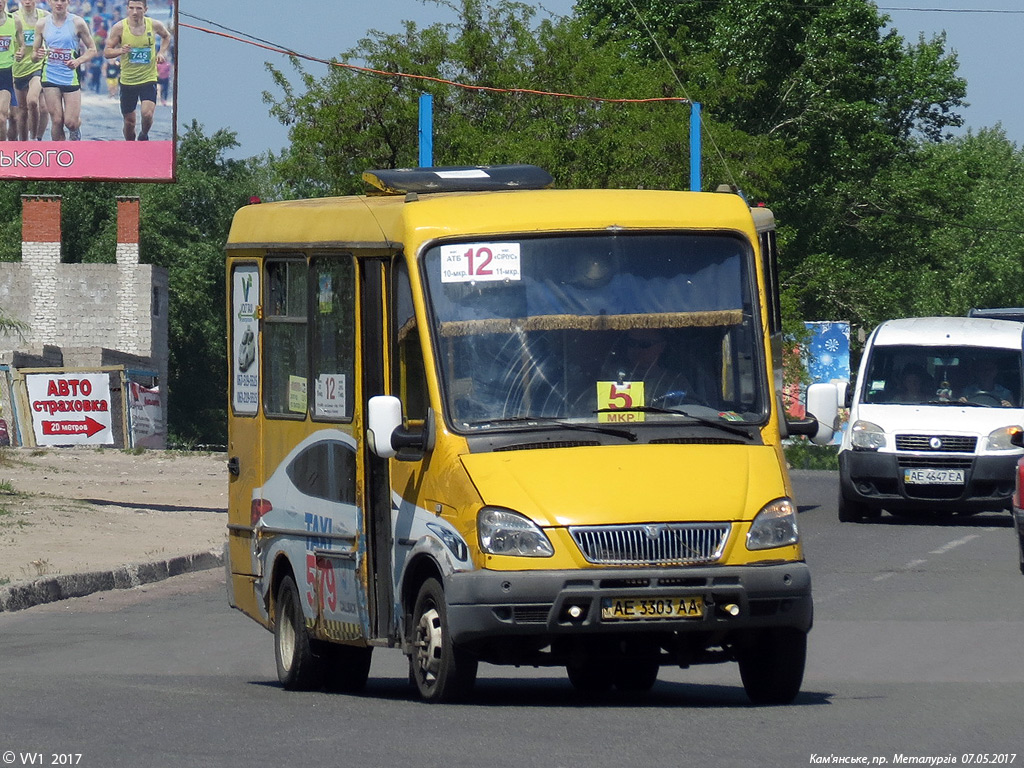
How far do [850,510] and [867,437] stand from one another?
1.25m

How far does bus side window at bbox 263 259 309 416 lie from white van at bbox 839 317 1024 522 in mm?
13764

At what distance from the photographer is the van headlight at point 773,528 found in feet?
28.4

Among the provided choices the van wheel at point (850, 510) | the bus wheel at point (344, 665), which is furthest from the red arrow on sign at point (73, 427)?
the bus wheel at point (344, 665)

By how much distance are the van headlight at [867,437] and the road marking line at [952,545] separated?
162 centimetres

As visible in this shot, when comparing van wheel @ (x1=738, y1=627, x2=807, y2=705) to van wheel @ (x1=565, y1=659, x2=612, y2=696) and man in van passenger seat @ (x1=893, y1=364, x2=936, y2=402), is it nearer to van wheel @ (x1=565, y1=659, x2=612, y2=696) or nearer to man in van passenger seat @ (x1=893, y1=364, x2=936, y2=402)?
van wheel @ (x1=565, y1=659, x2=612, y2=696)

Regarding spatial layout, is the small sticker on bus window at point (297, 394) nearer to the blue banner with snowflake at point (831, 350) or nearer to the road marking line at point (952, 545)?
the road marking line at point (952, 545)

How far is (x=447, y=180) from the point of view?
1030cm

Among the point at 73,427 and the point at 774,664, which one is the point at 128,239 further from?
the point at 774,664

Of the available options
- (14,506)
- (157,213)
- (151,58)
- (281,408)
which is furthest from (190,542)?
(157,213)

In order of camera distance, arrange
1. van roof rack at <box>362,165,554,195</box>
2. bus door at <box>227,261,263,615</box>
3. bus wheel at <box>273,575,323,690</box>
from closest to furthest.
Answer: van roof rack at <box>362,165,554,195</box> → bus wheel at <box>273,575,323,690</box> → bus door at <box>227,261,263,615</box>

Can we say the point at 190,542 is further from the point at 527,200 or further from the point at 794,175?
the point at 794,175

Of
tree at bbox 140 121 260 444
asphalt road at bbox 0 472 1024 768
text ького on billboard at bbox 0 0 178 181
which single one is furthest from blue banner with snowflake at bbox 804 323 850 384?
tree at bbox 140 121 260 444

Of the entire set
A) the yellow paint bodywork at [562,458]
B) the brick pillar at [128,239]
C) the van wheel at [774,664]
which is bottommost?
the van wheel at [774,664]

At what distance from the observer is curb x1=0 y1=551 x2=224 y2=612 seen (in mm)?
15602
